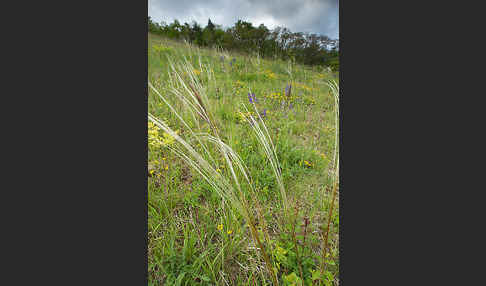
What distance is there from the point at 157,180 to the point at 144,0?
1.03m

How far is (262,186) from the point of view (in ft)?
4.00

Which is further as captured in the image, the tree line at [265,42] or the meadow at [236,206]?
the tree line at [265,42]

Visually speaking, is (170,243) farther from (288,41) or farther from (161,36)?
(161,36)

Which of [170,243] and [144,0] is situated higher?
[144,0]

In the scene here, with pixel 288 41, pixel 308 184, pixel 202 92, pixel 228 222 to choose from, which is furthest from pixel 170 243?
pixel 288 41

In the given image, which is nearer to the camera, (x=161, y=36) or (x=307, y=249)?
(x=307, y=249)

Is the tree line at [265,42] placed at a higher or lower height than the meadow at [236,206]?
higher

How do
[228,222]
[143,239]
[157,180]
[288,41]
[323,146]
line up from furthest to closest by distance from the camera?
[288,41] → [323,146] → [157,180] → [228,222] → [143,239]

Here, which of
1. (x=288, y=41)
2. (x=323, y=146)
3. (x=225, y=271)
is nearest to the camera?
(x=225, y=271)

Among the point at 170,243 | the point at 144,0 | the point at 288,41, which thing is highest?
the point at 288,41

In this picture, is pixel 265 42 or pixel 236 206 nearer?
pixel 236 206

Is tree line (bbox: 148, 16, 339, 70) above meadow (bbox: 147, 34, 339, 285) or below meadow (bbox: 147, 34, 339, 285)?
above

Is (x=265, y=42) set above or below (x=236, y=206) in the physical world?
above

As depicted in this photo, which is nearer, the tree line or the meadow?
the meadow
